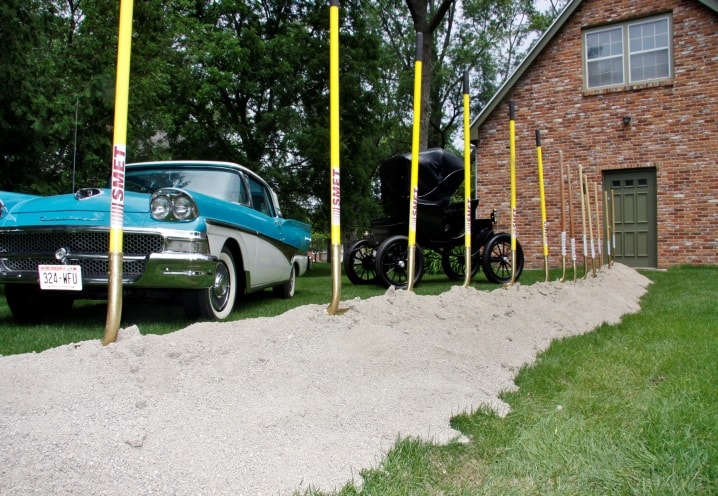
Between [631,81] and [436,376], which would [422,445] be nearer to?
[436,376]

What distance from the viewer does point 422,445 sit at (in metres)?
2.23

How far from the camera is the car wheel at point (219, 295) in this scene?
188 inches

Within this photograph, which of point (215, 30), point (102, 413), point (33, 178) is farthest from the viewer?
point (215, 30)

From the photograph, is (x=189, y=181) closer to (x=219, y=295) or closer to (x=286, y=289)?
(x=219, y=295)

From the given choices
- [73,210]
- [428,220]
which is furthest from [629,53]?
[73,210]

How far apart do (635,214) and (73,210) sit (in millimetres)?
12566

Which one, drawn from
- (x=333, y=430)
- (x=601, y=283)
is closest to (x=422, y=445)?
(x=333, y=430)

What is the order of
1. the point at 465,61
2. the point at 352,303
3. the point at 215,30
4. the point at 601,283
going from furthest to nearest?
the point at 465,61, the point at 215,30, the point at 601,283, the point at 352,303

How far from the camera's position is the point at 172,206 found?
449cm

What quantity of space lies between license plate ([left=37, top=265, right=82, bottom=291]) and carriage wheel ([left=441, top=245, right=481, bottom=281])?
7040 mm

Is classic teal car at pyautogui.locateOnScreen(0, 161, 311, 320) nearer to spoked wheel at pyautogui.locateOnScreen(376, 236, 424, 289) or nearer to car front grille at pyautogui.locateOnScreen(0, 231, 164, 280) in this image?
car front grille at pyautogui.locateOnScreen(0, 231, 164, 280)

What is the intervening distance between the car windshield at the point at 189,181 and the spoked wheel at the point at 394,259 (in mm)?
2721

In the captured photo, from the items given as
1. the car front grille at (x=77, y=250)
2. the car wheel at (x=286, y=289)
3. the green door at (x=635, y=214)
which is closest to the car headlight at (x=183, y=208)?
the car front grille at (x=77, y=250)

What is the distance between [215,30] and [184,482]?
58.3 feet
